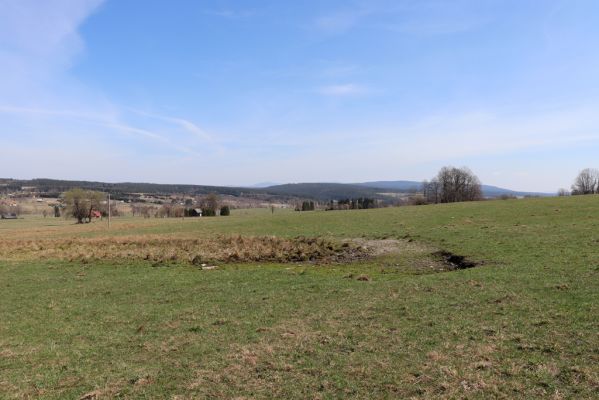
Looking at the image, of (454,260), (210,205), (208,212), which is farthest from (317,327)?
(210,205)

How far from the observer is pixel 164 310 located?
1345 cm

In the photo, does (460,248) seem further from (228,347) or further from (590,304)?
(228,347)

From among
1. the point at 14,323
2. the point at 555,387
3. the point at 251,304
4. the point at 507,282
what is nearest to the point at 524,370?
the point at 555,387

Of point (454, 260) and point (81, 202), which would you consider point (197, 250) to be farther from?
point (81, 202)

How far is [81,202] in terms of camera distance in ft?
321

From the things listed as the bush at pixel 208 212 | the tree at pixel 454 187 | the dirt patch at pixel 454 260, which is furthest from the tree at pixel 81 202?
the dirt patch at pixel 454 260

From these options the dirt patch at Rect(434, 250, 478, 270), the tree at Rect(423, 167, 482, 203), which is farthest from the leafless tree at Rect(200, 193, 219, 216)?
the dirt patch at Rect(434, 250, 478, 270)

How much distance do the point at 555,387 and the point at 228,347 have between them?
6247mm

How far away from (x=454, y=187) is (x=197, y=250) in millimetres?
87281

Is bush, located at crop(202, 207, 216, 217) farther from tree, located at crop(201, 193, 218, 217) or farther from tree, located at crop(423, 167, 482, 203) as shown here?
tree, located at crop(423, 167, 482, 203)

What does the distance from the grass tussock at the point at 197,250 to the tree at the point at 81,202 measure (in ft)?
226

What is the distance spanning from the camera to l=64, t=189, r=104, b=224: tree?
3829 inches

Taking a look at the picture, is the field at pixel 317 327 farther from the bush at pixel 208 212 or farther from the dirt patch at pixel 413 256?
the bush at pixel 208 212

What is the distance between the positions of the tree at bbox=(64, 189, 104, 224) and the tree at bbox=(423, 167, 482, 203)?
266 feet
